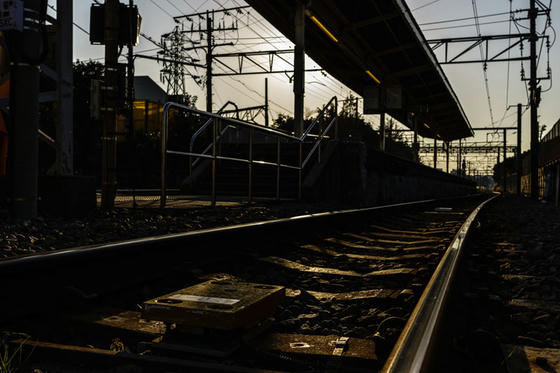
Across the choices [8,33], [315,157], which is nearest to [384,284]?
[8,33]

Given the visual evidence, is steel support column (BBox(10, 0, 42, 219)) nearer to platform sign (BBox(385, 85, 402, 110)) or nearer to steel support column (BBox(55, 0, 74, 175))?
steel support column (BBox(55, 0, 74, 175))

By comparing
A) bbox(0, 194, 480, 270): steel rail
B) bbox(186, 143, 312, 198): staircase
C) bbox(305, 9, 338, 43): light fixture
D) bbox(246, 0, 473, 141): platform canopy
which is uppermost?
bbox(246, 0, 473, 141): platform canopy

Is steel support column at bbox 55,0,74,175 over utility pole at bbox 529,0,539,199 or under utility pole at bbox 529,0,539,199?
under

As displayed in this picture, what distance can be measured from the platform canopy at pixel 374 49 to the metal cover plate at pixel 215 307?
12.4 metres

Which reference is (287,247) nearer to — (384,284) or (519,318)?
(384,284)

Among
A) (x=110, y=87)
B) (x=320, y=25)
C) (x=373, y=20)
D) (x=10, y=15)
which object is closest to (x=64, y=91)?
(x=110, y=87)

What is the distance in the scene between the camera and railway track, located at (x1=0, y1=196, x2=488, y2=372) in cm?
175

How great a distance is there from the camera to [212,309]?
5.91ft

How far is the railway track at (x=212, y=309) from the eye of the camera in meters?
1.75

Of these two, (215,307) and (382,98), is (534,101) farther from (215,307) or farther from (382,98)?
(215,307)

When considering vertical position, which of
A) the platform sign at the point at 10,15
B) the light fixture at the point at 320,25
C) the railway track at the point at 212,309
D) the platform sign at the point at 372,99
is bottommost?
the railway track at the point at 212,309

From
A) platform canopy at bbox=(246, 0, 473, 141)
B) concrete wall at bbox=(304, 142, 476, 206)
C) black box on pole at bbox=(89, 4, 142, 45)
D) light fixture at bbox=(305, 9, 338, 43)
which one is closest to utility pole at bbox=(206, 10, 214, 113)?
platform canopy at bbox=(246, 0, 473, 141)

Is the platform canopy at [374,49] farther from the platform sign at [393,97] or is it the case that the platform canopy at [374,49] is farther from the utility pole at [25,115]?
the utility pole at [25,115]

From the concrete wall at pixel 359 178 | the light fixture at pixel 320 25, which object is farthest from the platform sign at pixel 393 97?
the concrete wall at pixel 359 178
